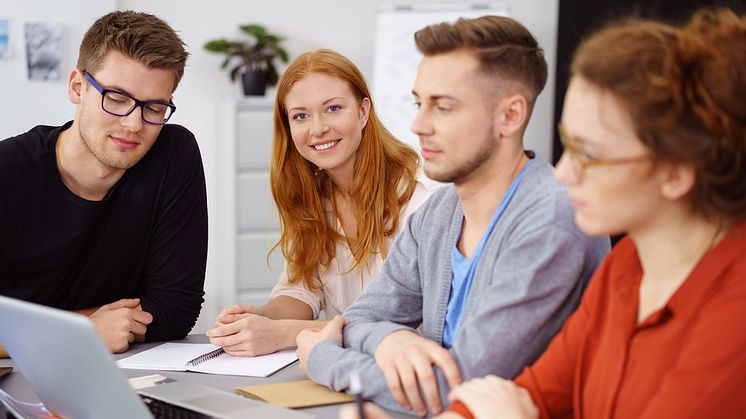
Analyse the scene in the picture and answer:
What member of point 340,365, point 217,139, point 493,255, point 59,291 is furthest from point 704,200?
point 217,139

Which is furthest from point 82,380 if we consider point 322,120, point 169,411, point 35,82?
point 35,82

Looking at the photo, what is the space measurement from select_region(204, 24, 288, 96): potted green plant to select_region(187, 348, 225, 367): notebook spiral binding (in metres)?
3.08

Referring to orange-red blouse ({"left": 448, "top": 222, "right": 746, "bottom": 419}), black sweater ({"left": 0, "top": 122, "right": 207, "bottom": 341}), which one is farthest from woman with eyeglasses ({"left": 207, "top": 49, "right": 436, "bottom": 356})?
orange-red blouse ({"left": 448, "top": 222, "right": 746, "bottom": 419})

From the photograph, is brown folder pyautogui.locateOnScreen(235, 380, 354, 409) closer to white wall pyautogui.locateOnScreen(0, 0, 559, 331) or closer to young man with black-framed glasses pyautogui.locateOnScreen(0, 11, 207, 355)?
young man with black-framed glasses pyautogui.locateOnScreen(0, 11, 207, 355)

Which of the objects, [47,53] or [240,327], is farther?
[47,53]

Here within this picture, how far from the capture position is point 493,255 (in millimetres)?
1447

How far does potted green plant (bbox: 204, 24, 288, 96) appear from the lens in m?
4.74

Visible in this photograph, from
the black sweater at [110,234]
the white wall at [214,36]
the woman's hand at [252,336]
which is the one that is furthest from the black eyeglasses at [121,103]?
the white wall at [214,36]

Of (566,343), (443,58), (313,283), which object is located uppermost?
(443,58)

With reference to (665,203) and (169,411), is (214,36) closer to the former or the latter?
(169,411)

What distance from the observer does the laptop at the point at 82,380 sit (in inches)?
45.8

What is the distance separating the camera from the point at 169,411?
4.58 ft

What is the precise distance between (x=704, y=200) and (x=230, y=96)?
4129mm

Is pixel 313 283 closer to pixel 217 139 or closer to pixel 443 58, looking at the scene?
pixel 443 58
